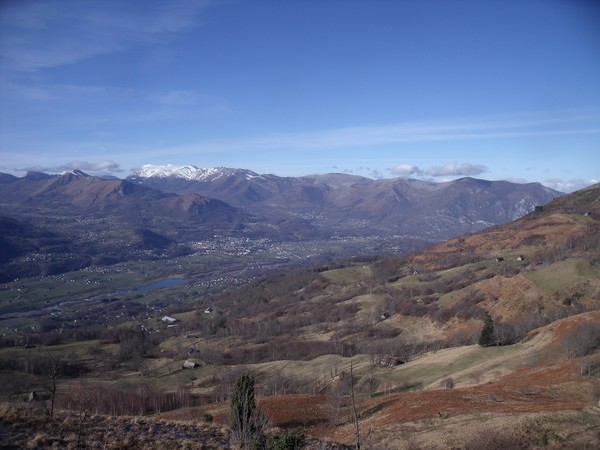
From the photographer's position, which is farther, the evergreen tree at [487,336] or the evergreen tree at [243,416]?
the evergreen tree at [487,336]

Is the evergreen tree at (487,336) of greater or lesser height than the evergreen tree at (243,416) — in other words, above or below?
below

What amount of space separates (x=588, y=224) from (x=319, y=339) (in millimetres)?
85977

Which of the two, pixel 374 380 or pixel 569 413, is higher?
pixel 569 413

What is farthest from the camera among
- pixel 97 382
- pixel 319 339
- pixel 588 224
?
pixel 588 224

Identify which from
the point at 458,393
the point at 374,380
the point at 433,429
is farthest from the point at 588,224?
the point at 433,429

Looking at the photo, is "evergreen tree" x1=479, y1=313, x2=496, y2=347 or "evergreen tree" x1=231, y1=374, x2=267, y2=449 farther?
"evergreen tree" x1=479, y1=313, x2=496, y2=347

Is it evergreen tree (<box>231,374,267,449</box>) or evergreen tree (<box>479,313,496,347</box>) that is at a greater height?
evergreen tree (<box>231,374,267,449</box>)

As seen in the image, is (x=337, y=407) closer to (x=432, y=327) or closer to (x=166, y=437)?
(x=166, y=437)

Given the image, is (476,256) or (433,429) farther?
(476,256)

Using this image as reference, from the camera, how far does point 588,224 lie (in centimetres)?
12988

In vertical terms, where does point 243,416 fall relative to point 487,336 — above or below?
above

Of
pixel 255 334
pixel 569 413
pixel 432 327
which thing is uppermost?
pixel 569 413

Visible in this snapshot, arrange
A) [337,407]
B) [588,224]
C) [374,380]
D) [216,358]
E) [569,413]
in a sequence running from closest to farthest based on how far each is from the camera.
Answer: [569,413] < [337,407] < [374,380] < [216,358] < [588,224]

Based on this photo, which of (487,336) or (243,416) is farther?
(487,336)
